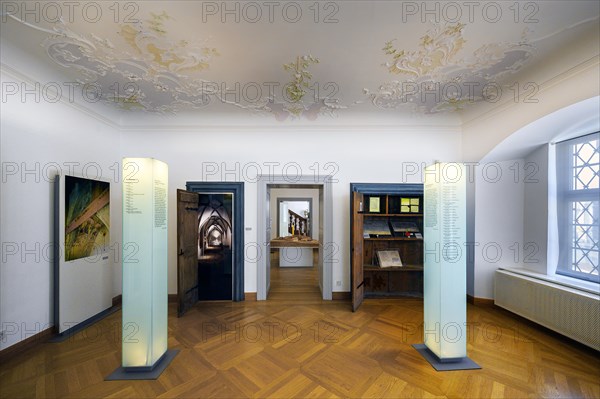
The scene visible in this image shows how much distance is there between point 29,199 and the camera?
9.49 ft

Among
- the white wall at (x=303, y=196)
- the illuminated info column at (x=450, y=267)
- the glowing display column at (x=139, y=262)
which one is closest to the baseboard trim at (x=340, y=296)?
the illuminated info column at (x=450, y=267)

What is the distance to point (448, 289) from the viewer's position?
2619mm

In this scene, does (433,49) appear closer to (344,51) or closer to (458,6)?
(458,6)

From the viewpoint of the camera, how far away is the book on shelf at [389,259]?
4.59 m

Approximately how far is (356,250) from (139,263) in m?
3.04

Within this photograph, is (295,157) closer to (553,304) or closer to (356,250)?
(356,250)

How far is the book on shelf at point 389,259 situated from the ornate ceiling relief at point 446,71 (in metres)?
2.70

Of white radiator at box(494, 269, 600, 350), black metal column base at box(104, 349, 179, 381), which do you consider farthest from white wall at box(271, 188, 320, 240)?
black metal column base at box(104, 349, 179, 381)

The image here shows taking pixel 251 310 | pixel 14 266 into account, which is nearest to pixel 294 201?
pixel 251 310

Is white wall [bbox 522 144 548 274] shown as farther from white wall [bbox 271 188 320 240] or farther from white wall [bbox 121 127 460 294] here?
white wall [bbox 271 188 320 240]

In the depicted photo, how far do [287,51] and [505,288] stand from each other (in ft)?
15.8

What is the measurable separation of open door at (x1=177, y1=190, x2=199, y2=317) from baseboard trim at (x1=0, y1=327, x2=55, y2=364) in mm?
1479

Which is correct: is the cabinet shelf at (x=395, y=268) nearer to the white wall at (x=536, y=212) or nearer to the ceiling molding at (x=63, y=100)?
the white wall at (x=536, y=212)

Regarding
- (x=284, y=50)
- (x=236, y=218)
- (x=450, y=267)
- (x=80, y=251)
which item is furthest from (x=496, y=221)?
(x=80, y=251)
